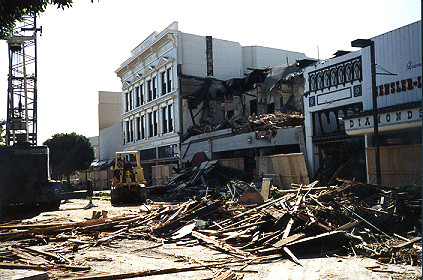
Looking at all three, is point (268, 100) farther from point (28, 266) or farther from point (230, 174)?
point (28, 266)

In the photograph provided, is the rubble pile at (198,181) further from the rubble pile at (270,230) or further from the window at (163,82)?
the window at (163,82)

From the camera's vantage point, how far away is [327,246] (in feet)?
27.8

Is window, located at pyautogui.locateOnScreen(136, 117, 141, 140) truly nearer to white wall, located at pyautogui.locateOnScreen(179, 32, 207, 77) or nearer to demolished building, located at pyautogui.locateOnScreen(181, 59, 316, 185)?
demolished building, located at pyautogui.locateOnScreen(181, 59, 316, 185)

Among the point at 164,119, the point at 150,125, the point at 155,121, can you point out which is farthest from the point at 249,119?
the point at 150,125

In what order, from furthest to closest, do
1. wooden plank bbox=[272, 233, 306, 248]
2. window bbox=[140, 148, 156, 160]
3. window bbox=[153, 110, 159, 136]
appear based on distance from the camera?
window bbox=[140, 148, 156, 160] < window bbox=[153, 110, 159, 136] < wooden plank bbox=[272, 233, 306, 248]

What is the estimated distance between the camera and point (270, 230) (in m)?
9.67

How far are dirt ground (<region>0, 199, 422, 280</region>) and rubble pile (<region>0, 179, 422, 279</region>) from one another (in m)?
0.25

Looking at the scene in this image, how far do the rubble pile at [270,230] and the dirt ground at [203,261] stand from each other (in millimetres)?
251

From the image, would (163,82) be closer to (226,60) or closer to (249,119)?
(226,60)

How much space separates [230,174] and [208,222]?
45.9 ft

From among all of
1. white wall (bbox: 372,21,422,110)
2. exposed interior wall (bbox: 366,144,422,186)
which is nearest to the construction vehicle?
exposed interior wall (bbox: 366,144,422,186)

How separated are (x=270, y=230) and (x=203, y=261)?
2465 millimetres

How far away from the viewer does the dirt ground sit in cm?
657

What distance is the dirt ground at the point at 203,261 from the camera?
657 cm
